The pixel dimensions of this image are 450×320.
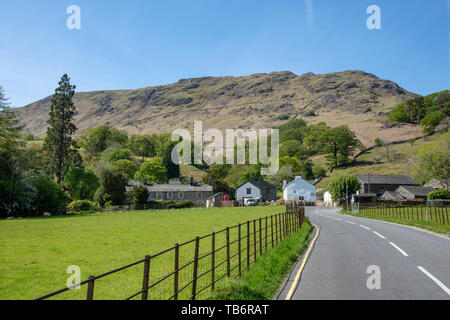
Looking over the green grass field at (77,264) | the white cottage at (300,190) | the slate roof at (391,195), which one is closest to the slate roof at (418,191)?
the slate roof at (391,195)

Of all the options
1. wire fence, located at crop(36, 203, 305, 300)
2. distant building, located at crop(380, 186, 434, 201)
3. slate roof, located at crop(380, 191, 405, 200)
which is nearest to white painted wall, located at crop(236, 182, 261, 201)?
slate roof, located at crop(380, 191, 405, 200)

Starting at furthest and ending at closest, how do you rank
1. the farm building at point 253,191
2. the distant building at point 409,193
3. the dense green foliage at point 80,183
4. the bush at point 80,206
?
1. the farm building at point 253,191
2. the distant building at point 409,193
3. the dense green foliage at point 80,183
4. the bush at point 80,206

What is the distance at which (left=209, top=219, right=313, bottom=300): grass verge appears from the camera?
7.51m

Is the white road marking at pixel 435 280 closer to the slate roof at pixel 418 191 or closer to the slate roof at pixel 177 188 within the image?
the slate roof at pixel 177 188

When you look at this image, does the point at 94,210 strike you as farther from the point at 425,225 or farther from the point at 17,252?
the point at 425,225

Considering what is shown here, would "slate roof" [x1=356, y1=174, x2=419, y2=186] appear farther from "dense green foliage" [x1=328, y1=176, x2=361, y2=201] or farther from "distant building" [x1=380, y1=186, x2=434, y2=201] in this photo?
"dense green foliage" [x1=328, y1=176, x2=361, y2=201]

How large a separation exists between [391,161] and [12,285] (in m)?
145

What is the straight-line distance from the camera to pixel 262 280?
8.84m

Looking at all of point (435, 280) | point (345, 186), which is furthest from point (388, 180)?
point (435, 280)

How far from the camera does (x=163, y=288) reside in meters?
9.75

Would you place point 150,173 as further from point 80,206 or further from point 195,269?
point 195,269

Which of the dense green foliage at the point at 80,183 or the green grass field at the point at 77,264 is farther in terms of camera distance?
the dense green foliage at the point at 80,183

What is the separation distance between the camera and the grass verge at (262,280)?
24.6 ft
